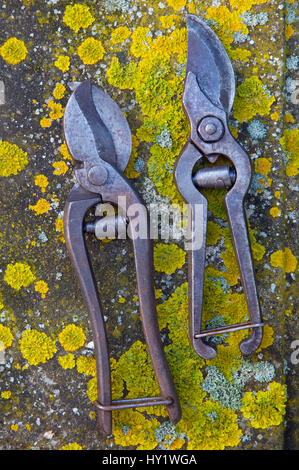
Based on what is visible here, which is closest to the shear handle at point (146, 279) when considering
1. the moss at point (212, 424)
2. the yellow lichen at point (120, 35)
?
the moss at point (212, 424)

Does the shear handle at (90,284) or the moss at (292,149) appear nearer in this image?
the shear handle at (90,284)

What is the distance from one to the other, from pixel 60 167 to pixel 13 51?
0.30 m

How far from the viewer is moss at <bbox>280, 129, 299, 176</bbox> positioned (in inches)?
47.1

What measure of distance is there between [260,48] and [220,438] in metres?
0.93

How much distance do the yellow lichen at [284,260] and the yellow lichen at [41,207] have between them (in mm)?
547

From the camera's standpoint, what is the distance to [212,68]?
1.11 metres

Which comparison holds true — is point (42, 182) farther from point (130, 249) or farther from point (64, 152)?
point (130, 249)

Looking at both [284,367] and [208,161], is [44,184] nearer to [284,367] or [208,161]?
[208,161]

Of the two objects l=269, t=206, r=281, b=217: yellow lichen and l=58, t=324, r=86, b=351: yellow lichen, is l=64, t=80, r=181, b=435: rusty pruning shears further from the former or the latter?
l=269, t=206, r=281, b=217: yellow lichen

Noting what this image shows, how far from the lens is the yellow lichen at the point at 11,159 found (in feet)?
3.87

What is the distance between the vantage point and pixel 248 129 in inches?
46.6

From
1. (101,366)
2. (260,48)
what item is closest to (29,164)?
(101,366)

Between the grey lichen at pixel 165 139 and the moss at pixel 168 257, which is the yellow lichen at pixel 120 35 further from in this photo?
the moss at pixel 168 257

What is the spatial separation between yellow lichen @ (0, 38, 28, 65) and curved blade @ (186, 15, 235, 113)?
0.40m
